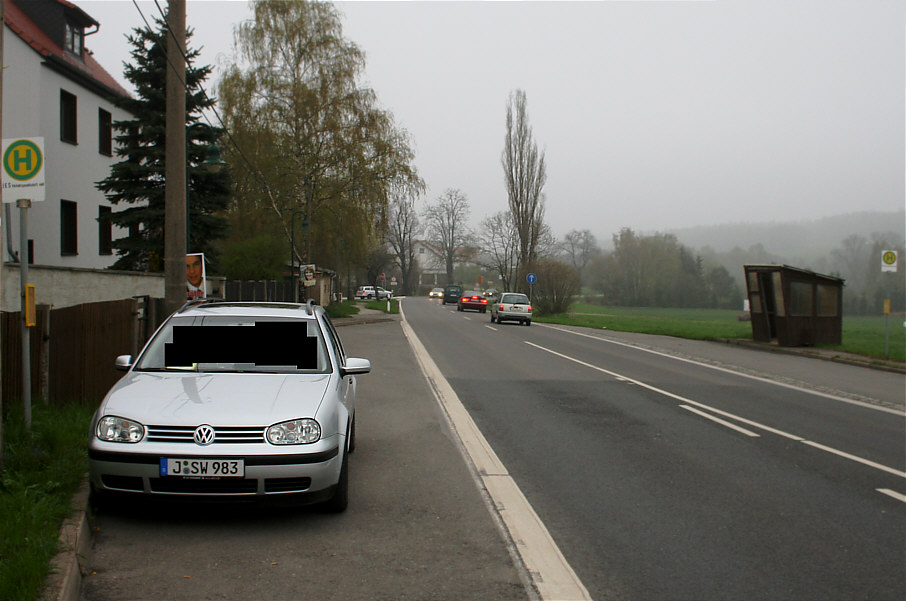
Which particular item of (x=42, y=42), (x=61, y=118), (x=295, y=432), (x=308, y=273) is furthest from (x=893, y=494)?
(x=308, y=273)

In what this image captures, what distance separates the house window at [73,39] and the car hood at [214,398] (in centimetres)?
2652

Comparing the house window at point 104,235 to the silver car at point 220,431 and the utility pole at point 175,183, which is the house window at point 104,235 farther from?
the silver car at point 220,431

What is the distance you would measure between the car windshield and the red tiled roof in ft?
69.3

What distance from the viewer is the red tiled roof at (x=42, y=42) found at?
23.9 meters

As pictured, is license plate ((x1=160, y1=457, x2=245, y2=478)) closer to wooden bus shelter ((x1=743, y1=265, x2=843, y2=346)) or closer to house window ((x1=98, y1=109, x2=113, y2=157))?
wooden bus shelter ((x1=743, y1=265, x2=843, y2=346))

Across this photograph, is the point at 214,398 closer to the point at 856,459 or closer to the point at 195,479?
the point at 195,479

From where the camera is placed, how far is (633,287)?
88562 millimetres

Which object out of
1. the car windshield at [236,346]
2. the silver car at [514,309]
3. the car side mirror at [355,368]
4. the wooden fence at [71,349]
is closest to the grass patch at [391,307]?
the silver car at [514,309]

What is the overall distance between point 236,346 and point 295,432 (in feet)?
4.80

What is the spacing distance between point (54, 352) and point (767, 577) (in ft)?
24.5

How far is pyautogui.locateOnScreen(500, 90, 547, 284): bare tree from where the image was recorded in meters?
55.8

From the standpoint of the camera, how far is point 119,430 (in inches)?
193

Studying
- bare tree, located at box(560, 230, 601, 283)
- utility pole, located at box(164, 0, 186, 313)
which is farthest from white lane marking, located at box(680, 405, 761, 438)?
bare tree, located at box(560, 230, 601, 283)

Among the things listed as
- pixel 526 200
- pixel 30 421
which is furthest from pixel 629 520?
pixel 526 200
